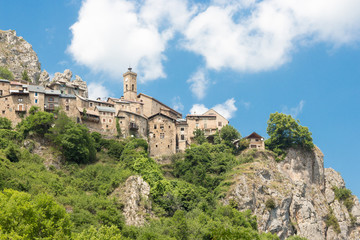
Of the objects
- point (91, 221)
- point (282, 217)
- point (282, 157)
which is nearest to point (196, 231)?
point (91, 221)

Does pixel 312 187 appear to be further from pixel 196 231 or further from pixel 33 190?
pixel 33 190

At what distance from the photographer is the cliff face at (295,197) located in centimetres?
7756

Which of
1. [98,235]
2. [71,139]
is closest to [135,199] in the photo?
[71,139]

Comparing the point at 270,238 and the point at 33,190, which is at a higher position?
the point at 33,190

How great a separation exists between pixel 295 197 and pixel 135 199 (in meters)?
32.8

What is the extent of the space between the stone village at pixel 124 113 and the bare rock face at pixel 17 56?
27906mm

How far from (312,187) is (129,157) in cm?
4094

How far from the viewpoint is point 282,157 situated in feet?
303

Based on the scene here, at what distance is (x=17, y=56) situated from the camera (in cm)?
12244

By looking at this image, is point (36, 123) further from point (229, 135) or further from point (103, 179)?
point (229, 135)

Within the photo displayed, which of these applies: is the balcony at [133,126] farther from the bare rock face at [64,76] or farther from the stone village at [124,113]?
the bare rock face at [64,76]

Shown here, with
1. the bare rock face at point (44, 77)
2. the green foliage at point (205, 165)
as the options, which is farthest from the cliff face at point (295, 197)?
the bare rock face at point (44, 77)

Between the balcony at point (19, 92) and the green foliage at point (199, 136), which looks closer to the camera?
the balcony at point (19, 92)

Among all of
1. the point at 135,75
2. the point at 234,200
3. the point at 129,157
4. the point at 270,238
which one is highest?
the point at 135,75
